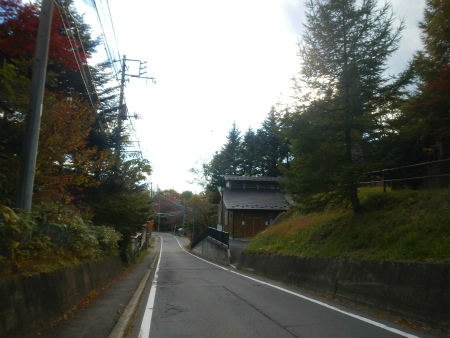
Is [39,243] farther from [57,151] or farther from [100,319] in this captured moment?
[57,151]

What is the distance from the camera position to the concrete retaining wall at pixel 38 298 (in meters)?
4.51

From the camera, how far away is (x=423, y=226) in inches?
348

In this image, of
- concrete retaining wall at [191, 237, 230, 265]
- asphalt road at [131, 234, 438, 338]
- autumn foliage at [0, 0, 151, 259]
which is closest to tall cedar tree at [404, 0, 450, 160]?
asphalt road at [131, 234, 438, 338]

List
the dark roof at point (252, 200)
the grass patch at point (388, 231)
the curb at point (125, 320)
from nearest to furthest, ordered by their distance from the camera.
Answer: the curb at point (125, 320) → the grass patch at point (388, 231) → the dark roof at point (252, 200)

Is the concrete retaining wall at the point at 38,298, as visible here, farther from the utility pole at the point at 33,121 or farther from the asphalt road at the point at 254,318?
the utility pole at the point at 33,121

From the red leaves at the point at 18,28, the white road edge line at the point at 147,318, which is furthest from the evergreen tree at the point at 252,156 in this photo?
the white road edge line at the point at 147,318

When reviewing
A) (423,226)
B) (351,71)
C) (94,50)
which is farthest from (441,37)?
(94,50)

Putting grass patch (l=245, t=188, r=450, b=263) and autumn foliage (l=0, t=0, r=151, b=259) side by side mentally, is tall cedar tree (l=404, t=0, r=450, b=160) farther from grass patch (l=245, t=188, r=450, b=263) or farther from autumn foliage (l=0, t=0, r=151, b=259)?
autumn foliage (l=0, t=0, r=151, b=259)

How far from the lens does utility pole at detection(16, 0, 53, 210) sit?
6480mm

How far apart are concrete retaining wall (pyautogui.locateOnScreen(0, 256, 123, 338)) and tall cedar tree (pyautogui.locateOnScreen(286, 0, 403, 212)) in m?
7.89

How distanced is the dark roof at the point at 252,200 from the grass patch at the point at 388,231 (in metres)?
18.7

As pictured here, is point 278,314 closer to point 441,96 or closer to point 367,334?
point 367,334

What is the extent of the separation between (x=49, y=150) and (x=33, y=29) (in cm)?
367

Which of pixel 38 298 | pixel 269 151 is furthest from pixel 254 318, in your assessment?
pixel 269 151
